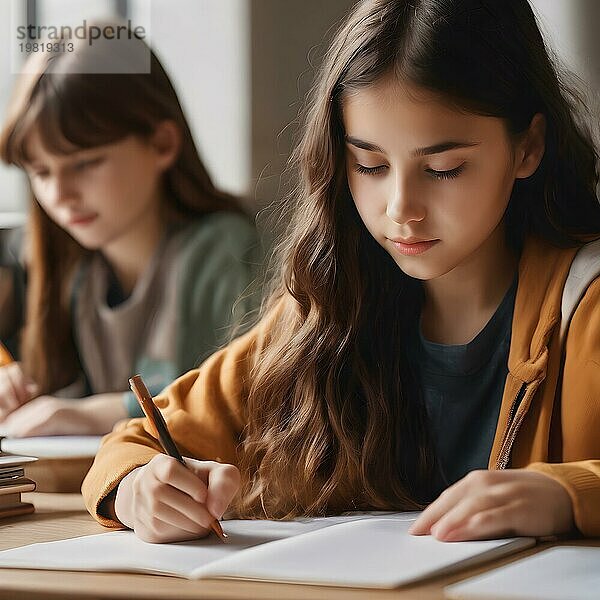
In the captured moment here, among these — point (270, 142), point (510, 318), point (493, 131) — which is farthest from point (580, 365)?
point (270, 142)

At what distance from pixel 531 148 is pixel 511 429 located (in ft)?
0.91

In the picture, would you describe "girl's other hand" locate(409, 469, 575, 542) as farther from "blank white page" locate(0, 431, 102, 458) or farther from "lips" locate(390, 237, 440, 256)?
"blank white page" locate(0, 431, 102, 458)

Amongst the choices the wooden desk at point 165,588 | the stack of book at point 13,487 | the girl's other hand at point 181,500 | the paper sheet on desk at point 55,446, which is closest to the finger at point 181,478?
the girl's other hand at point 181,500

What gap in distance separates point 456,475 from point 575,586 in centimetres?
44

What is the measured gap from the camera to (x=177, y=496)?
0.88 metres

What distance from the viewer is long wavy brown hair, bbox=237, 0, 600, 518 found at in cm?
102

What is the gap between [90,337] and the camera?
5.11 feet

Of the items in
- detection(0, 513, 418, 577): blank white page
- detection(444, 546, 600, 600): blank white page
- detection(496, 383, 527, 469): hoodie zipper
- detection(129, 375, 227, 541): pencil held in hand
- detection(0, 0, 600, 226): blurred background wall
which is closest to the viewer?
detection(444, 546, 600, 600): blank white page

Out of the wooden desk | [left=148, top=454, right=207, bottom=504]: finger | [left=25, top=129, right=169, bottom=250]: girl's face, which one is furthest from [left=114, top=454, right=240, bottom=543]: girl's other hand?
[left=25, top=129, right=169, bottom=250]: girl's face

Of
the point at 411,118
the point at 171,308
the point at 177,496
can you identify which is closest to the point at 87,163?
the point at 171,308

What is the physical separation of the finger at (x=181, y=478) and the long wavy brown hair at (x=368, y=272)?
151 millimetres

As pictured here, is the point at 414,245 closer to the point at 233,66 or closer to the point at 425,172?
the point at 425,172

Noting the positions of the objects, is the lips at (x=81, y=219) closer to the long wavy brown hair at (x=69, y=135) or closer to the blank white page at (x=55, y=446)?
the long wavy brown hair at (x=69, y=135)

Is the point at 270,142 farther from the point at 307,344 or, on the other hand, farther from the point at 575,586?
the point at 575,586
